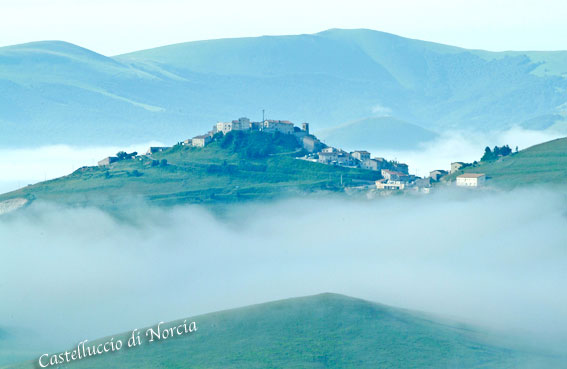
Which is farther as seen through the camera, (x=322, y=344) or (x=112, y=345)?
(x=112, y=345)

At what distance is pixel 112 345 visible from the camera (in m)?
114

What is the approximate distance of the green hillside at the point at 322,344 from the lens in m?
105

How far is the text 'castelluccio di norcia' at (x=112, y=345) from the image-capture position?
10919 centimetres

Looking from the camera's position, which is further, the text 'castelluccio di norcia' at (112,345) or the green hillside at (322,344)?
the text 'castelluccio di norcia' at (112,345)

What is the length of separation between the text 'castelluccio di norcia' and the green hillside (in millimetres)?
1166

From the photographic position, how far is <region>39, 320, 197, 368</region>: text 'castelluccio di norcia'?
10919 cm

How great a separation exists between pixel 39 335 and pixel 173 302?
87.2 feet

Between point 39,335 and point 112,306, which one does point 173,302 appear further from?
point 39,335

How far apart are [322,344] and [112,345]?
68.3 ft

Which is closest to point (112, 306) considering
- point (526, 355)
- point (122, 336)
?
point (122, 336)

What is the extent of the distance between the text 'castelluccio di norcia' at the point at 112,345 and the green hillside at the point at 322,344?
1.17m

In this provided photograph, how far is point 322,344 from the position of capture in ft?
360

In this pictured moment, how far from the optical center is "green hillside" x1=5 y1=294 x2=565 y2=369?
345ft

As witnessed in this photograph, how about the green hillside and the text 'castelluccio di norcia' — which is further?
the text 'castelluccio di norcia'
